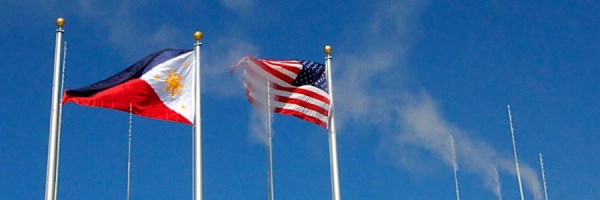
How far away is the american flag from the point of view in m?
34.3

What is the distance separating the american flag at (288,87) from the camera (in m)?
34.3

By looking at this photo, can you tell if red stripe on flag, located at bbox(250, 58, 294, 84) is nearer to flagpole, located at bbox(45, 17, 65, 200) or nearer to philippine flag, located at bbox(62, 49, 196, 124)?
philippine flag, located at bbox(62, 49, 196, 124)

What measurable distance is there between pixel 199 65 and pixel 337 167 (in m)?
5.27

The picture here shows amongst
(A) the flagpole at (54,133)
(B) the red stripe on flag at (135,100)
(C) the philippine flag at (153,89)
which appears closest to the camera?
(A) the flagpole at (54,133)

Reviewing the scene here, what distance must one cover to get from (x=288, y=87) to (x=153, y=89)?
4437mm

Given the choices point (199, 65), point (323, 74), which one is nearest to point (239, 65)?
point (199, 65)

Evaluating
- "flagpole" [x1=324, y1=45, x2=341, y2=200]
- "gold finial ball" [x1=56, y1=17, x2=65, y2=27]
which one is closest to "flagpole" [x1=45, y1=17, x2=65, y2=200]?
"gold finial ball" [x1=56, y1=17, x2=65, y2=27]

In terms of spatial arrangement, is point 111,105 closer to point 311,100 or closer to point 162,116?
point 162,116

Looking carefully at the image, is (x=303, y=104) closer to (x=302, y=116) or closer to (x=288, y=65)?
(x=302, y=116)

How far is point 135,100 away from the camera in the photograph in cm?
3278

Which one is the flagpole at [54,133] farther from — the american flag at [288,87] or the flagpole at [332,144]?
the flagpole at [332,144]

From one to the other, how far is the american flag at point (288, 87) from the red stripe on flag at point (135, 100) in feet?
8.56

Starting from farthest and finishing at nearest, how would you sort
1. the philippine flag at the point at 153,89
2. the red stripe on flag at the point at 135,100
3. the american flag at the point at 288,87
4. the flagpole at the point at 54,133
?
the american flag at the point at 288,87 → the philippine flag at the point at 153,89 → the red stripe on flag at the point at 135,100 → the flagpole at the point at 54,133

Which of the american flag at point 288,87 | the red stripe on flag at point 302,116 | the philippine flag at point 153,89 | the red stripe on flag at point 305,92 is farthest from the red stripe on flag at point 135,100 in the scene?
the red stripe on flag at point 305,92
